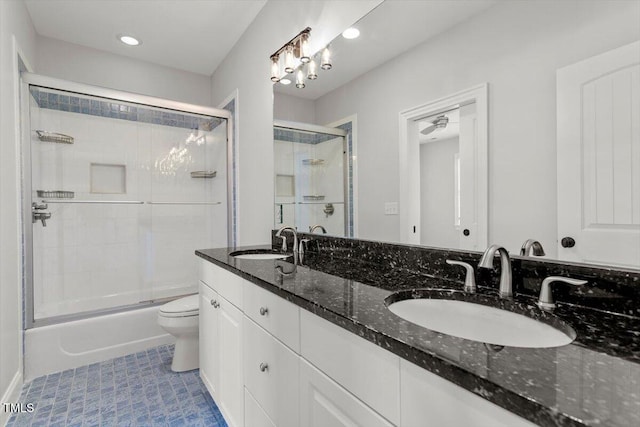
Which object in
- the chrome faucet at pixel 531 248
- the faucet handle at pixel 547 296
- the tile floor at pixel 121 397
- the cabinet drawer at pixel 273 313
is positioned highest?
the chrome faucet at pixel 531 248

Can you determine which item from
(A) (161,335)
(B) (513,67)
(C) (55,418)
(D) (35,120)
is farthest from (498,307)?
(D) (35,120)

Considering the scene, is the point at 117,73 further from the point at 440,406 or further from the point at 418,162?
the point at 440,406

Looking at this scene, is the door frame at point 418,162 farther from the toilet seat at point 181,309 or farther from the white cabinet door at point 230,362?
the toilet seat at point 181,309

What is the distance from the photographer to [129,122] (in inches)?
123

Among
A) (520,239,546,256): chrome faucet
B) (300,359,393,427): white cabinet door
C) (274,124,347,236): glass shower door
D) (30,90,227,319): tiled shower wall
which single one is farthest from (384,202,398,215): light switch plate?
(30,90,227,319): tiled shower wall

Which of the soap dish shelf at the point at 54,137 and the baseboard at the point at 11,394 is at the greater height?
the soap dish shelf at the point at 54,137

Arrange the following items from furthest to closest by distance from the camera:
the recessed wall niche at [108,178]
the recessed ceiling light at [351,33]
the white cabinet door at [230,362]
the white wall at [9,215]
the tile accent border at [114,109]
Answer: the recessed wall niche at [108,178], the tile accent border at [114,109], the white wall at [9,215], the recessed ceiling light at [351,33], the white cabinet door at [230,362]

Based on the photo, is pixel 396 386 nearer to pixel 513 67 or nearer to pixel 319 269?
pixel 319 269

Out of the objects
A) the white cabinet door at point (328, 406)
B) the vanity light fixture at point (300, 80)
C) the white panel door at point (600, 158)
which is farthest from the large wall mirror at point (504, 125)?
the white cabinet door at point (328, 406)

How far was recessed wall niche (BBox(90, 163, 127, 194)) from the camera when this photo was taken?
3.06 metres

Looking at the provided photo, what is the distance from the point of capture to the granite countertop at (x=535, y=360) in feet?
1.37

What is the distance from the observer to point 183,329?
212cm

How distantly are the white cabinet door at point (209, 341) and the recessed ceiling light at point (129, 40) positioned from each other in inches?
88.1

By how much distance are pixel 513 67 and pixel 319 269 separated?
0.99 meters
